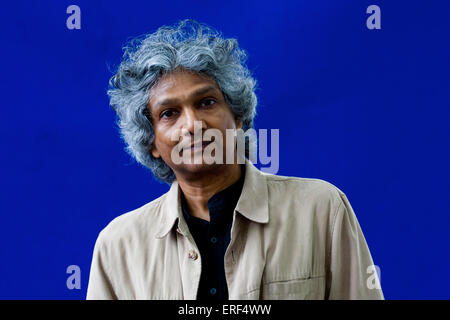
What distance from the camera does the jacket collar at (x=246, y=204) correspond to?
219 centimetres

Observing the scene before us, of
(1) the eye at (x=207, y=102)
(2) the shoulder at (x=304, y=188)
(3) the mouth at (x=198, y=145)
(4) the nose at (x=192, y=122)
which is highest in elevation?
(1) the eye at (x=207, y=102)

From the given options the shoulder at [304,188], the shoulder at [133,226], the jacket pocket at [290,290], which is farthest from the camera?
the shoulder at [133,226]

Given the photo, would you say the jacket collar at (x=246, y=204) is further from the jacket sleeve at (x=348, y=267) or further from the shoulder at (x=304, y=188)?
the jacket sleeve at (x=348, y=267)

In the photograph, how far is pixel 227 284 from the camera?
6.97 feet

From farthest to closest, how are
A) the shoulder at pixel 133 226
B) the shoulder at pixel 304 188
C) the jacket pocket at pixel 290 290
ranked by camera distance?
the shoulder at pixel 133 226, the shoulder at pixel 304 188, the jacket pocket at pixel 290 290

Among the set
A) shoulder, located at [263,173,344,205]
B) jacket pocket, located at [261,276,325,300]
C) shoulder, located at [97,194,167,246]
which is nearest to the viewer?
jacket pocket, located at [261,276,325,300]

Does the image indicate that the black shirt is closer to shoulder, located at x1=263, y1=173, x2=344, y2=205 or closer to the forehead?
shoulder, located at x1=263, y1=173, x2=344, y2=205

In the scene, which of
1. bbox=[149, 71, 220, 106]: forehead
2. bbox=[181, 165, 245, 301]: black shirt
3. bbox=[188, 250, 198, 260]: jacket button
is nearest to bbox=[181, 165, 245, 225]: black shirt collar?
bbox=[181, 165, 245, 301]: black shirt

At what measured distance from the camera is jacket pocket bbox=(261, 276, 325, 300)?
82.4 inches

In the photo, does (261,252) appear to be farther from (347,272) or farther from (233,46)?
(233,46)

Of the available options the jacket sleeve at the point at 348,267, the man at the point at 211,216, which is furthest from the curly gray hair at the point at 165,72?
the jacket sleeve at the point at 348,267

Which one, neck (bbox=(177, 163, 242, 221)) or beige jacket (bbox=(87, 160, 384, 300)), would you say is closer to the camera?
beige jacket (bbox=(87, 160, 384, 300))

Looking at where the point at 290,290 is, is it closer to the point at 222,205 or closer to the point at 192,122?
the point at 222,205
